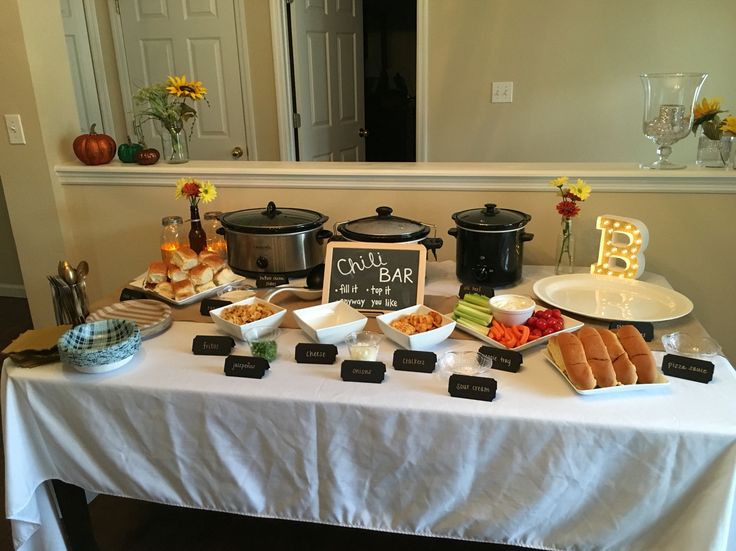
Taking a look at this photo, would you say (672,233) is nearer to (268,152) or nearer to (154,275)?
(154,275)

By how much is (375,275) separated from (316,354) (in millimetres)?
300

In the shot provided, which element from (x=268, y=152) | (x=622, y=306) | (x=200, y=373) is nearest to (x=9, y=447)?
(x=200, y=373)

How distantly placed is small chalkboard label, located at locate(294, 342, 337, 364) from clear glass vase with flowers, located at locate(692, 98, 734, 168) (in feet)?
4.22

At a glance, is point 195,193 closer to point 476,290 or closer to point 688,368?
point 476,290

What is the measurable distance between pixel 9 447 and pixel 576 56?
2.77m

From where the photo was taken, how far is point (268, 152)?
10.4 feet

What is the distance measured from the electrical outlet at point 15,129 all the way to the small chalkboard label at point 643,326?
2028 millimetres

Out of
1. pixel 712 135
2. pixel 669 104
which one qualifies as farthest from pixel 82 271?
pixel 712 135

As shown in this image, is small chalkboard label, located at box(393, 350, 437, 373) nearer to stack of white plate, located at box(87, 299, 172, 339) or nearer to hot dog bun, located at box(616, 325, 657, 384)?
hot dog bun, located at box(616, 325, 657, 384)

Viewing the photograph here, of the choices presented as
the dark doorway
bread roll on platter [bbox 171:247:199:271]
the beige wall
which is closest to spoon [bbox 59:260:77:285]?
bread roll on platter [bbox 171:247:199:271]

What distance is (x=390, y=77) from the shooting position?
4.71m

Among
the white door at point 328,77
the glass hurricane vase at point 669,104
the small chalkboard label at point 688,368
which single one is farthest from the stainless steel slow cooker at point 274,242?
the white door at point 328,77

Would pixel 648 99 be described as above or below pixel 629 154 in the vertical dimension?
above

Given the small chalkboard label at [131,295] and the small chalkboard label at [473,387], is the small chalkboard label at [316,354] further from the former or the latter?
the small chalkboard label at [131,295]
